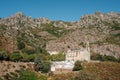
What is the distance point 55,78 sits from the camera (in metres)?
77.9

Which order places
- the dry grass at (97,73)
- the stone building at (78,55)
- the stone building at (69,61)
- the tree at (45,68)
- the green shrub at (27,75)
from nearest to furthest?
the dry grass at (97,73) < the green shrub at (27,75) < the tree at (45,68) < the stone building at (69,61) < the stone building at (78,55)

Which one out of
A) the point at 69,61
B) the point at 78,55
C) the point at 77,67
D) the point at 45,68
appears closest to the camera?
the point at 45,68

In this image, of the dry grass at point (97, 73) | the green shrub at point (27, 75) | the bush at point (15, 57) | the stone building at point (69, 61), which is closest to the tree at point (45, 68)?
the stone building at point (69, 61)

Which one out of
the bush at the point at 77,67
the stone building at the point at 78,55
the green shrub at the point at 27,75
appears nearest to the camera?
the green shrub at the point at 27,75

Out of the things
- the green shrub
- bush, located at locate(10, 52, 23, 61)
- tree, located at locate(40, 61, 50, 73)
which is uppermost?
bush, located at locate(10, 52, 23, 61)

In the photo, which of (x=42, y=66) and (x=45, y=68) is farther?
(x=42, y=66)

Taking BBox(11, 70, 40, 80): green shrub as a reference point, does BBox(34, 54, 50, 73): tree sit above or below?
above

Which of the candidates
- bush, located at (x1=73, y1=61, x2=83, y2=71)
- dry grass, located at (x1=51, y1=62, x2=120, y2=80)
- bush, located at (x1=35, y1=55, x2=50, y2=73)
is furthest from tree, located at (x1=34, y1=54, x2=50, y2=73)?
bush, located at (x1=73, y1=61, x2=83, y2=71)

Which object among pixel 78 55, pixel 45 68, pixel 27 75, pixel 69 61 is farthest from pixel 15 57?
pixel 78 55

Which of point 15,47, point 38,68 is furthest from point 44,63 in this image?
point 15,47

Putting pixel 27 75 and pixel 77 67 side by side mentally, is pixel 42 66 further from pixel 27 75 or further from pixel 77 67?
pixel 77 67

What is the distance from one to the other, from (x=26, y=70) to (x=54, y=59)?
2388cm

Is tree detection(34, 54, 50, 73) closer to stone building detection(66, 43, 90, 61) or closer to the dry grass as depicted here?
the dry grass

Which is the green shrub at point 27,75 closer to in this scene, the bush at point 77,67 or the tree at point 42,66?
the tree at point 42,66
